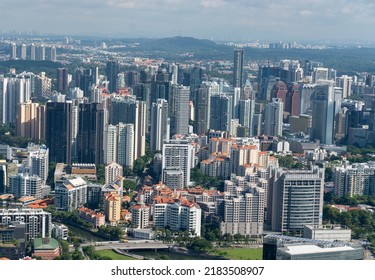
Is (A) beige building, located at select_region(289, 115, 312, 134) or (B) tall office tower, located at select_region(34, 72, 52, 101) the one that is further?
(B) tall office tower, located at select_region(34, 72, 52, 101)

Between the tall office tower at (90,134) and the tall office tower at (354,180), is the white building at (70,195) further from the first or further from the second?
the tall office tower at (354,180)

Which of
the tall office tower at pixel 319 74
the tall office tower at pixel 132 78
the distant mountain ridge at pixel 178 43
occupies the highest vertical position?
the distant mountain ridge at pixel 178 43

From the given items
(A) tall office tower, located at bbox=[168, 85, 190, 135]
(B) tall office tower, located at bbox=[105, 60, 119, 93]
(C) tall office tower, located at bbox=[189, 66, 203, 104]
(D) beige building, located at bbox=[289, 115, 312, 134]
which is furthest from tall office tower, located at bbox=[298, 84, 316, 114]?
(B) tall office tower, located at bbox=[105, 60, 119, 93]

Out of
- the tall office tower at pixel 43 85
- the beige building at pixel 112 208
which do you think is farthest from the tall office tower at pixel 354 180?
the tall office tower at pixel 43 85

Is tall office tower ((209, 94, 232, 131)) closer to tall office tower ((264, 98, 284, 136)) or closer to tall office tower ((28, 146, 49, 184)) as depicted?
tall office tower ((264, 98, 284, 136))


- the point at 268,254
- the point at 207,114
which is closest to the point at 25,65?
the point at 207,114

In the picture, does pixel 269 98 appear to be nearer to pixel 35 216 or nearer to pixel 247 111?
pixel 247 111
